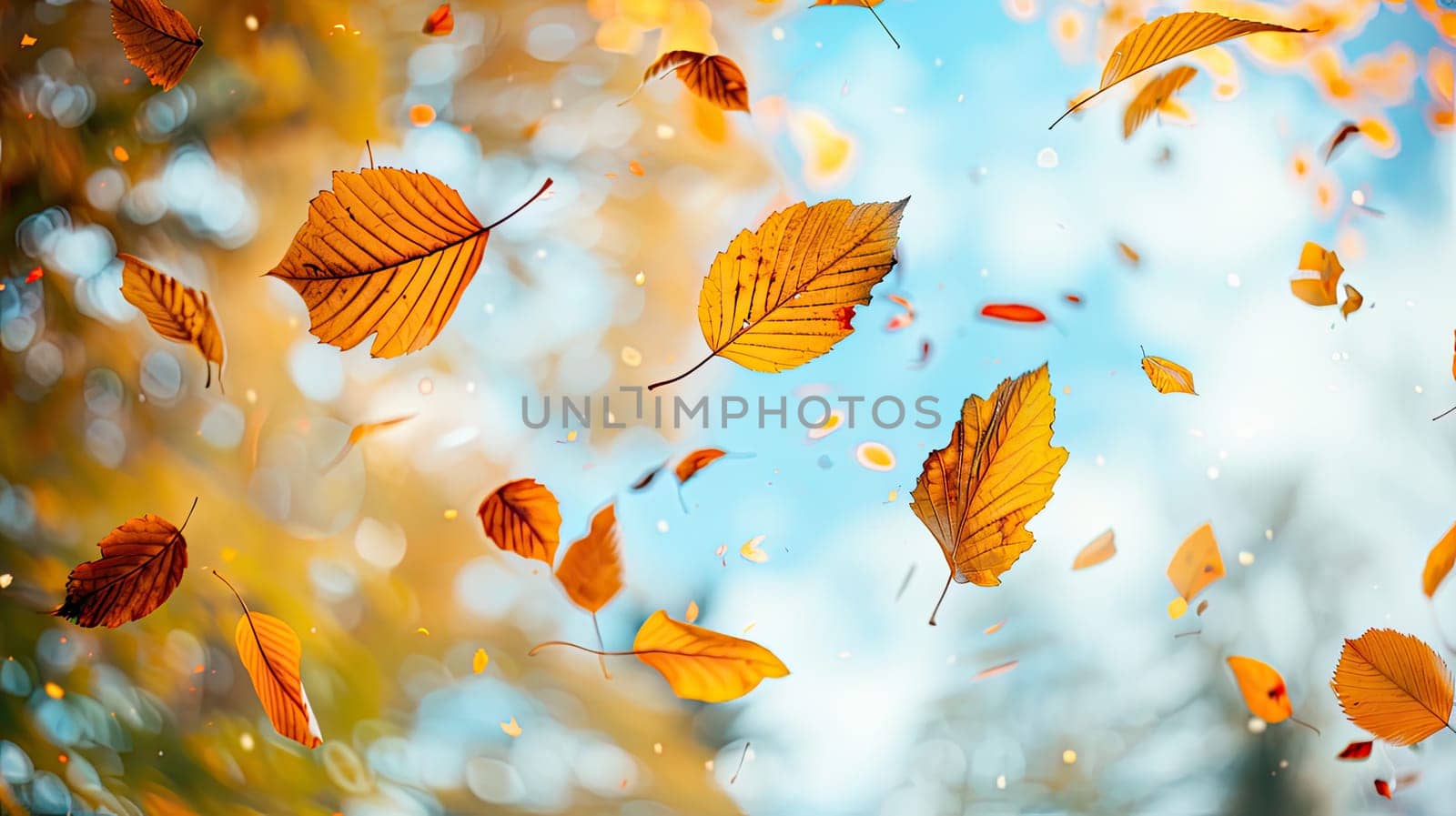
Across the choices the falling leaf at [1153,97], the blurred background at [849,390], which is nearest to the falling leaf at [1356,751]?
the blurred background at [849,390]

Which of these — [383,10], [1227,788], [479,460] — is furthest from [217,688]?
[1227,788]

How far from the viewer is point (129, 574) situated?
0.38 meters

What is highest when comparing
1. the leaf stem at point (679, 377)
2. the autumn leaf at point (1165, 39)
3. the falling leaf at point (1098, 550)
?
the autumn leaf at point (1165, 39)

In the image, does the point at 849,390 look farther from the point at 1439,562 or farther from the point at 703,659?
the point at 1439,562

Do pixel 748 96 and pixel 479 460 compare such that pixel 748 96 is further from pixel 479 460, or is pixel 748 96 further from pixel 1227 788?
pixel 1227 788

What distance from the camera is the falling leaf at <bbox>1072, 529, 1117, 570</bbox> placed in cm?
33

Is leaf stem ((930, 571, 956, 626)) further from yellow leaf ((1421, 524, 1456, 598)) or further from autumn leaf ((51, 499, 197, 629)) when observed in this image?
autumn leaf ((51, 499, 197, 629))

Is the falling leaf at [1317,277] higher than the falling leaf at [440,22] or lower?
lower

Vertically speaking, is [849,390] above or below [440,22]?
below

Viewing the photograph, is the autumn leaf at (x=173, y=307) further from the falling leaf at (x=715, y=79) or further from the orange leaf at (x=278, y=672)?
the falling leaf at (x=715, y=79)

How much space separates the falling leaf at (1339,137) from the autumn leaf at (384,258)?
0.89ft

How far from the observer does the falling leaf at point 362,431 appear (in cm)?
34

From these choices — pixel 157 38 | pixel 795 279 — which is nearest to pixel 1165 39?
pixel 795 279

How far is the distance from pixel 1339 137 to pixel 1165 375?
11cm
